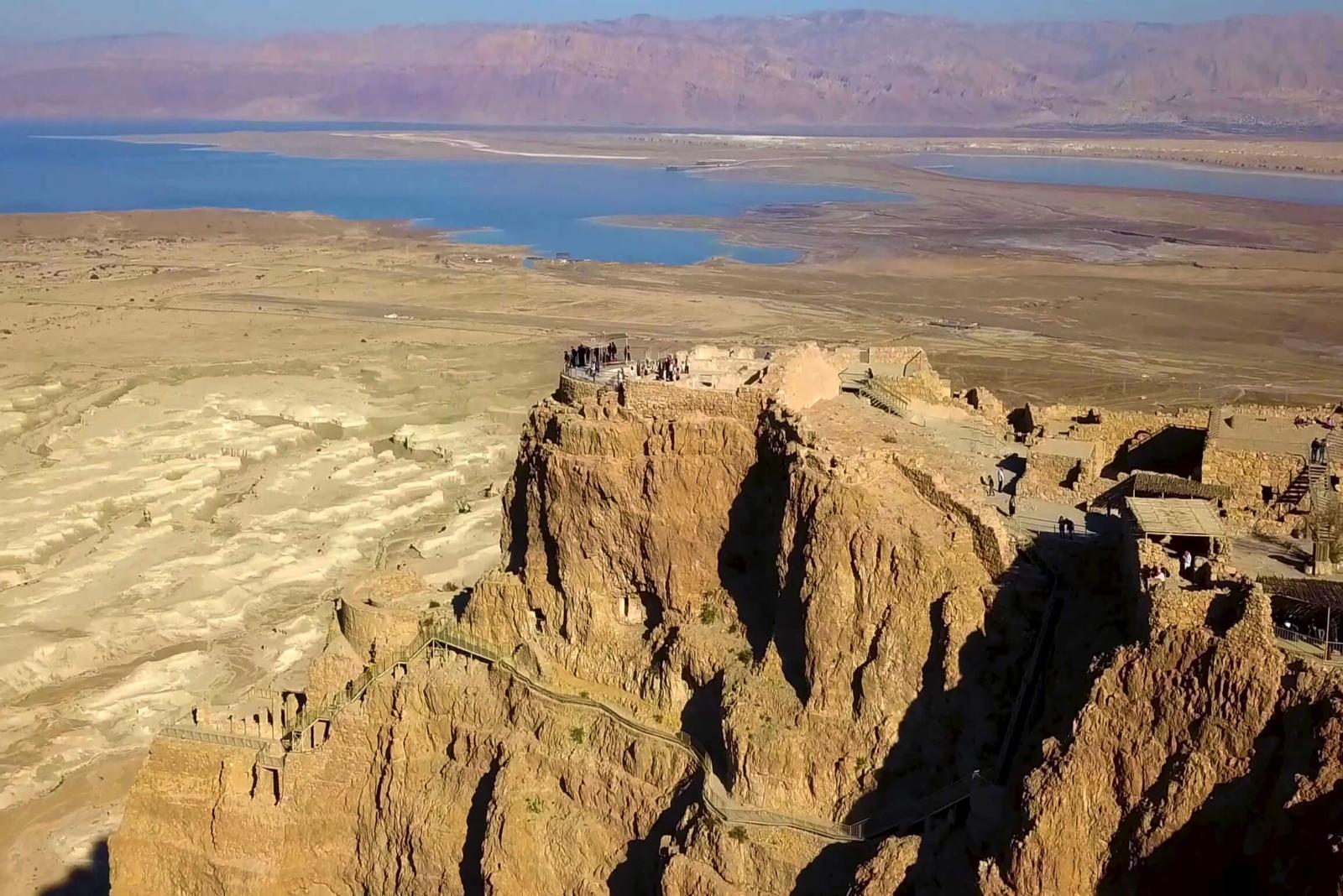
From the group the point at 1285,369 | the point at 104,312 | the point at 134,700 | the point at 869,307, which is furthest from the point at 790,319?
the point at 134,700

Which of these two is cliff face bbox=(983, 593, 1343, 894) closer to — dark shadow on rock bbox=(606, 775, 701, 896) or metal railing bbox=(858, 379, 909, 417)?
dark shadow on rock bbox=(606, 775, 701, 896)

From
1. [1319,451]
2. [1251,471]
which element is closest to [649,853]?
[1251,471]

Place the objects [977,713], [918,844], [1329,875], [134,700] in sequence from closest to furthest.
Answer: [1329,875] < [918,844] < [977,713] < [134,700]

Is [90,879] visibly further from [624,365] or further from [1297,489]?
[1297,489]

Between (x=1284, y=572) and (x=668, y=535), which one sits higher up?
(x=1284, y=572)

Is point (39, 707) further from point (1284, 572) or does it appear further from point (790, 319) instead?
point (790, 319)

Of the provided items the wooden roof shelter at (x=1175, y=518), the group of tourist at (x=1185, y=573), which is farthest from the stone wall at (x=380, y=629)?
the group of tourist at (x=1185, y=573)

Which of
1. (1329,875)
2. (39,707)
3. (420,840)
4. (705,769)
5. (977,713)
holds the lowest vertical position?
(39,707)
